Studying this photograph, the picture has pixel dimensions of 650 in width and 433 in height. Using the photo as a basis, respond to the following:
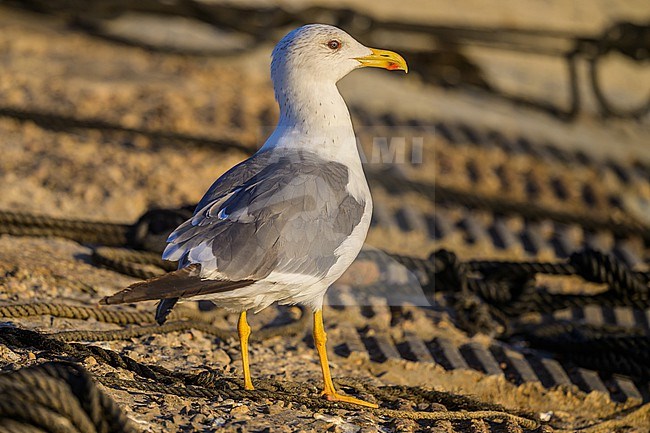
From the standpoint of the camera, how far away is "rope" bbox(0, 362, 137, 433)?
2.10 meters

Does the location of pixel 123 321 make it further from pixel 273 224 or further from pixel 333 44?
pixel 333 44

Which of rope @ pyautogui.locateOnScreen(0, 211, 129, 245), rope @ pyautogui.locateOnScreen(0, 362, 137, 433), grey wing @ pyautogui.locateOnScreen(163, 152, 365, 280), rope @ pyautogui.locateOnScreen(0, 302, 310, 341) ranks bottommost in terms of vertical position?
rope @ pyautogui.locateOnScreen(0, 302, 310, 341)

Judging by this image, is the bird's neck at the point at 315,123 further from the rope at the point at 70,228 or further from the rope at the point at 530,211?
the rope at the point at 530,211

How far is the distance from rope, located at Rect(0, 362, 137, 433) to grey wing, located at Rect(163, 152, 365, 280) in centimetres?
50

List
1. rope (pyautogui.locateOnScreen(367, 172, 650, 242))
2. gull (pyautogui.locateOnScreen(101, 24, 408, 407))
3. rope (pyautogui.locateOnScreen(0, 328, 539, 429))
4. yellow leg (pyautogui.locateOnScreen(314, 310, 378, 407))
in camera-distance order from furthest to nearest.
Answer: rope (pyautogui.locateOnScreen(367, 172, 650, 242))
yellow leg (pyautogui.locateOnScreen(314, 310, 378, 407))
rope (pyautogui.locateOnScreen(0, 328, 539, 429))
gull (pyautogui.locateOnScreen(101, 24, 408, 407))

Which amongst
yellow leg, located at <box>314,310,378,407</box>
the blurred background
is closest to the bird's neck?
yellow leg, located at <box>314,310,378,407</box>

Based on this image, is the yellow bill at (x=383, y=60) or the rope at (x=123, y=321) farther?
the yellow bill at (x=383, y=60)

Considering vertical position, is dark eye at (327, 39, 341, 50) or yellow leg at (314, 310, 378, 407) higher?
dark eye at (327, 39, 341, 50)

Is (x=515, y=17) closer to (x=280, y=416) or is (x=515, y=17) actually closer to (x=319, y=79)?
(x=319, y=79)

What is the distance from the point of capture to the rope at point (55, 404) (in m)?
2.10

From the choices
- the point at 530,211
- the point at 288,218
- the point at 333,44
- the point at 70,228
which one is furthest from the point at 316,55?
the point at 530,211

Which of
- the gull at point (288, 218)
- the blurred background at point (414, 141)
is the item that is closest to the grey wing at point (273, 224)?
the gull at point (288, 218)

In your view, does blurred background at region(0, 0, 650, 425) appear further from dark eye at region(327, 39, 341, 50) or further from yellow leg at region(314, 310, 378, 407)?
dark eye at region(327, 39, 341, 50)

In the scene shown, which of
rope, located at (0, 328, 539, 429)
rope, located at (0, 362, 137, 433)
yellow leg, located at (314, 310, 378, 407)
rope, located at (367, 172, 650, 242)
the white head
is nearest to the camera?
rope, located at (0, 362, 137, 433)
